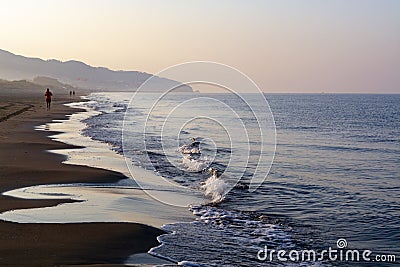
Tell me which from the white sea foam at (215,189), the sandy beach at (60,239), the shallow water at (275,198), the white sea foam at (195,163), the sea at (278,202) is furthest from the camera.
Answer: the white sea foam at (195,163)

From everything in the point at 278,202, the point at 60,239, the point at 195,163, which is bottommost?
the point at 278,202

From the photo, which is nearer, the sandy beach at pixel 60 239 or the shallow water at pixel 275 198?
the sandy beach at pixel 60 239

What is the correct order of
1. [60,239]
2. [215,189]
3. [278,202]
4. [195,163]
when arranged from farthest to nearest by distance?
[195,163], [215,189], [278,202], [60,239]

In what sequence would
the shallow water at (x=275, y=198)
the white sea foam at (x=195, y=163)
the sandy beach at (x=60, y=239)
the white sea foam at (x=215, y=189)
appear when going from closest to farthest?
the sandy beach at (x=60, y=239), the shallow water at (x=275, y=198), the white sea foam at (x=215, y=189), the white sea foam at (x=195, y=163)

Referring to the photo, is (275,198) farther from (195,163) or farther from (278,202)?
(195,163)

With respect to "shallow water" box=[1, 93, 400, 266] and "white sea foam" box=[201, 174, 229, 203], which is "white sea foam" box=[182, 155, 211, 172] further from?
"white sea foam" box=[201, 174, 229, 203]

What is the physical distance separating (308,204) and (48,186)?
7.52 meters

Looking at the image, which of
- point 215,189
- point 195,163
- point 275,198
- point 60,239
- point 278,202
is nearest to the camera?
point 60,239

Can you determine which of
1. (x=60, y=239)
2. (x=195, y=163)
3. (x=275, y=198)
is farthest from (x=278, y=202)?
(x=195, y=163)

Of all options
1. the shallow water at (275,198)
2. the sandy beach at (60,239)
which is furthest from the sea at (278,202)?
the sandy beach at (60,239)

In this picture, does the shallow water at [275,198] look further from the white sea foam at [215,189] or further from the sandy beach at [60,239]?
the sandy beach at [60,239]

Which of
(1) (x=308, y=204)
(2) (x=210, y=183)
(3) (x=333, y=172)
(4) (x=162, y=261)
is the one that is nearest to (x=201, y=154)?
(3) (x=333, y=172)

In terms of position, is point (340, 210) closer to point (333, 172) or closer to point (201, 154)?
point (333, 172)

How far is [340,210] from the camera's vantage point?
47.4 ft
